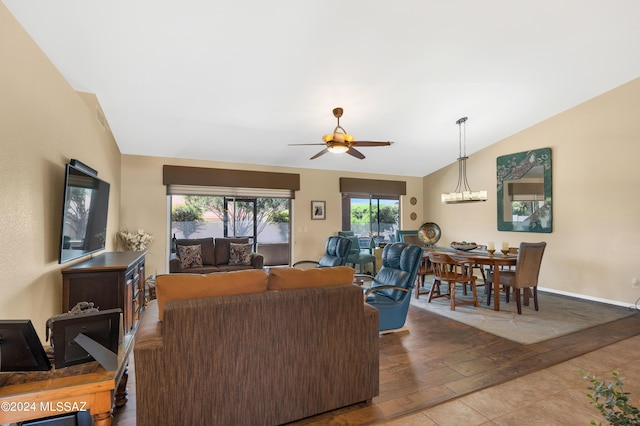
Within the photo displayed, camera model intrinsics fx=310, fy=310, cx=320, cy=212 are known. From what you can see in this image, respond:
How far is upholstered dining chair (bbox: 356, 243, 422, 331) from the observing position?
3.37 m

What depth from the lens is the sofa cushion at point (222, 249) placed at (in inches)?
224

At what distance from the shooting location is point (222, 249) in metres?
5.75

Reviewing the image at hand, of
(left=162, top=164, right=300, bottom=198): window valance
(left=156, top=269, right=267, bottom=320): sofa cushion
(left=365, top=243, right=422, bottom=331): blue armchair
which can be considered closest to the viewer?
(left=156, top=269, right=267, bottom=320): sofa cushion

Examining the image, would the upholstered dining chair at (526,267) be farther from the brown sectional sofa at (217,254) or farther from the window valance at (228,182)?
the window valance at (228,182)

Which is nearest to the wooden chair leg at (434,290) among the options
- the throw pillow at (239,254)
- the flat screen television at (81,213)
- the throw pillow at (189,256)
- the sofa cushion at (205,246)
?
the throw pillow at (239,254)

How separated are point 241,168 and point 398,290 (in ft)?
13.9

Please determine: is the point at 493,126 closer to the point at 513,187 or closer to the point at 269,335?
the point at 513,187

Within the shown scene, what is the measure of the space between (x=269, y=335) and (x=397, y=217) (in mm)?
6786

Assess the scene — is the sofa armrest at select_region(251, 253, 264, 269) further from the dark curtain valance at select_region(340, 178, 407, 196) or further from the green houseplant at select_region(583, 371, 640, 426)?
the green houseplant at select_region(583, 371, 640, 426)

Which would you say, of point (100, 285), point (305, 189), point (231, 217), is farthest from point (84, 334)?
point (305, 189)

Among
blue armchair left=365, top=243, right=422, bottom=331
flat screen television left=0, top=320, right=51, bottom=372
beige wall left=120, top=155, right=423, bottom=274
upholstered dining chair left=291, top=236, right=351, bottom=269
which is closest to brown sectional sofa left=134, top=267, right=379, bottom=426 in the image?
flat screen television left=0, top=320, right=51, bottom=372

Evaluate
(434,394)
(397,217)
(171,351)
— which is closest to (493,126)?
(397,217)

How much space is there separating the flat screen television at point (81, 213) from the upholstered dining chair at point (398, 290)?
2852 mm

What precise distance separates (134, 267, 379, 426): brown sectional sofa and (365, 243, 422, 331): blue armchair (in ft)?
4.00
